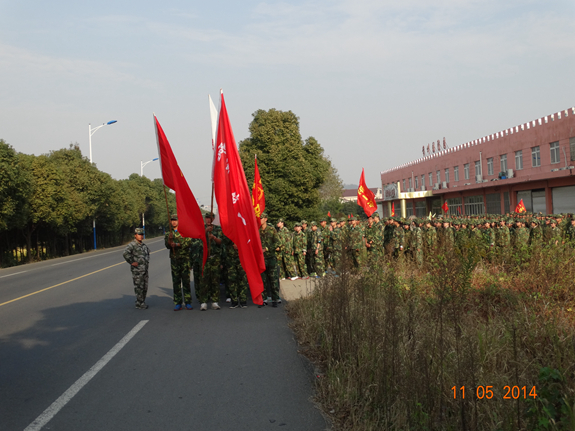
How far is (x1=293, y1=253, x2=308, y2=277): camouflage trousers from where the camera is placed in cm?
1576

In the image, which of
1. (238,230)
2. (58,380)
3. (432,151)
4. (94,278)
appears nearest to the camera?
(58,380)

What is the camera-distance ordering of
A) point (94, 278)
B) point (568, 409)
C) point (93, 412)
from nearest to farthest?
1. point (568, 409)
2. point (93, 412)
3. point (94, 278)

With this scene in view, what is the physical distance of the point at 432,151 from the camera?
59281mm

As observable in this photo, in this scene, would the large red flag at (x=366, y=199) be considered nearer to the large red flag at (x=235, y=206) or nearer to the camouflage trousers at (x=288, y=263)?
the camouflage trousers at (x=288, y=263)

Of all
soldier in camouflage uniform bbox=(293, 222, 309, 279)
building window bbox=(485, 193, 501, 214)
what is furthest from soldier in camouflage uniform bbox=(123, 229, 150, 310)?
building window bbox=(485, 193, 501, 214)

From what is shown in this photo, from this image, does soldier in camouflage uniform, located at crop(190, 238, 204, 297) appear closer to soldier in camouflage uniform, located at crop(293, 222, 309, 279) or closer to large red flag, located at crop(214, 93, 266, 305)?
large red flag, located at crop(214, 93, 266, 305)

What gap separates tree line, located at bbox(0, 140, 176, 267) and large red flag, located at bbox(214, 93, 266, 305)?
824 inches

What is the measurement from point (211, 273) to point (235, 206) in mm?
2942

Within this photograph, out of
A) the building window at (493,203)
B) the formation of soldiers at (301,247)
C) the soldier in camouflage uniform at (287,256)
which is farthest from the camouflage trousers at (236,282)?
the building window at (493,203)

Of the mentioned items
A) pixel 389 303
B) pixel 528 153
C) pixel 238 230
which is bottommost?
pixel 389 303

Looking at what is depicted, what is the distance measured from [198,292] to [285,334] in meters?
3.06

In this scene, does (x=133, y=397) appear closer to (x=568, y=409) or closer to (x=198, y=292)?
(x=568, y=409)

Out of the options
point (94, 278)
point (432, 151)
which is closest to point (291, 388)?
point (94, 278)
